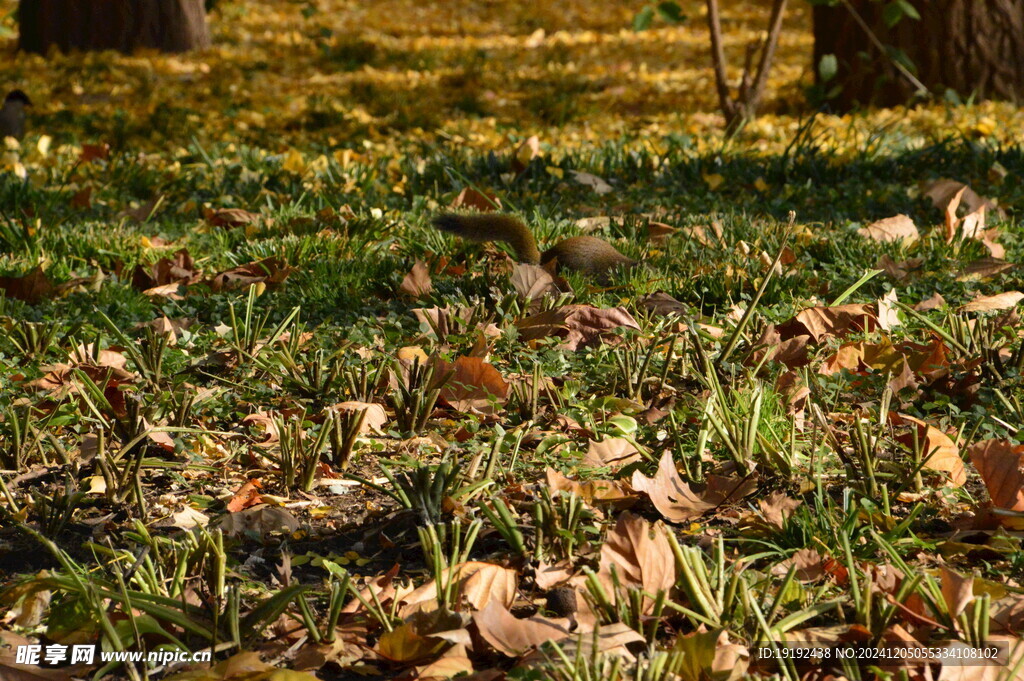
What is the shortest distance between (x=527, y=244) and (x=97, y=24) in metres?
6.61

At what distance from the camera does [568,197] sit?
4555mm

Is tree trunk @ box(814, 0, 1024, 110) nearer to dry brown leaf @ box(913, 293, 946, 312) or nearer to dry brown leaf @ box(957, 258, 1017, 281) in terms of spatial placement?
dry brown leaf @ box(957, 258, 1017, 281)

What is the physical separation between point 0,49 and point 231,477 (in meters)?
8.09

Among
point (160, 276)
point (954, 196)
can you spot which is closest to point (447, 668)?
point (160, 276)

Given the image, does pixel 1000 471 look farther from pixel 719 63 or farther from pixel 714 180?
pixel 719 63

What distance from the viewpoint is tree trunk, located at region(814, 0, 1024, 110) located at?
6262 mm

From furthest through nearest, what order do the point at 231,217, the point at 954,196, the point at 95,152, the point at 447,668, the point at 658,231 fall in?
1. the point at 95,152
2. the point at 231,217
3. the point at 954,196
4. the point at 658,231
5. the point at 447,668

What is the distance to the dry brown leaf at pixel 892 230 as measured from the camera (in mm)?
3709

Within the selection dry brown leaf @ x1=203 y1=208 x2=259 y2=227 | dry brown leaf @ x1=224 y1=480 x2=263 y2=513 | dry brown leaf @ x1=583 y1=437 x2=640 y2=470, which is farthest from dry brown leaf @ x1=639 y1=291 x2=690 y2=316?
dry brown leaf @ x1=203 y1=208 x2=259 y2=227

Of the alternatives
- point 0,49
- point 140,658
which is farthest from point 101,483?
point 0,49

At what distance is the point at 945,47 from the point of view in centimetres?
634

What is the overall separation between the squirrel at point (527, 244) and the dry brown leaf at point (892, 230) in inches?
38.4

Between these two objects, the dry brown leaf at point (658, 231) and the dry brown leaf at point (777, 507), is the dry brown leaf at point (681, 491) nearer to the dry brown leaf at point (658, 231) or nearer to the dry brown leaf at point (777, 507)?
the dry brown leaf at point (777, 507)

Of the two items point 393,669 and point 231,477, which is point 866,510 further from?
point 231,477
